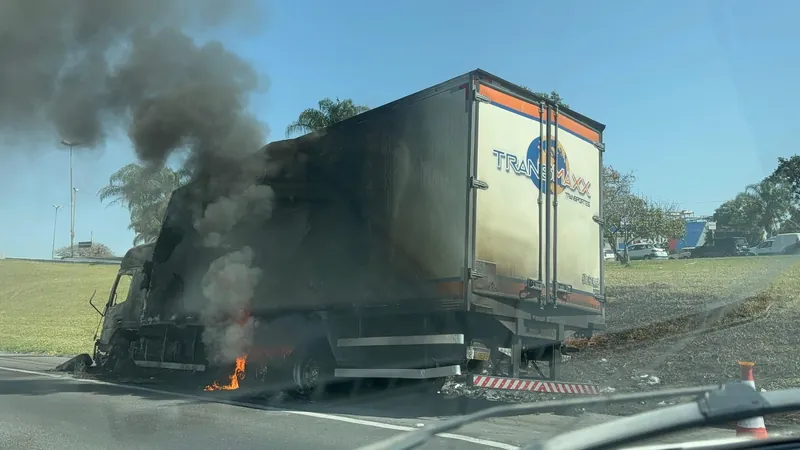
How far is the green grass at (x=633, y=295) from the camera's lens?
13.6 meters

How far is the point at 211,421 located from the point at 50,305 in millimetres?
31814

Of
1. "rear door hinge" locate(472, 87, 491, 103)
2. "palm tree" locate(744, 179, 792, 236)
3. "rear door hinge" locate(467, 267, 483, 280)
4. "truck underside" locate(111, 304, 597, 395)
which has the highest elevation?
"palm tree" locate(744, 179, 792, 236)

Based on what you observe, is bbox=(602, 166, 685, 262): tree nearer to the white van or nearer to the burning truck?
the white van

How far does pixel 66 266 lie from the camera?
51.0 meters

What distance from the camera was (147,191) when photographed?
16578 mm

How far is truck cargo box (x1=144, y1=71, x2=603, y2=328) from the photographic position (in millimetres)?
7559

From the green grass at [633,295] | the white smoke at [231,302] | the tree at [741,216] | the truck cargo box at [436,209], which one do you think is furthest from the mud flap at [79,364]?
the tree at [741,216]

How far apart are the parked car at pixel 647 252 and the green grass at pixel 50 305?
26.2 meters

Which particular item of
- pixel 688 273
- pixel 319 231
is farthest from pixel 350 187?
pixel 688 273

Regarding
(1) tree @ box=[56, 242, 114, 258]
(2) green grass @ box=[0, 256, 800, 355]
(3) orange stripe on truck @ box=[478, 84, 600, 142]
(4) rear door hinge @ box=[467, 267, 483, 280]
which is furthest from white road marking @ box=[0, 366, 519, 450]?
(1) tree @ box=[56, 242, 114, 258]

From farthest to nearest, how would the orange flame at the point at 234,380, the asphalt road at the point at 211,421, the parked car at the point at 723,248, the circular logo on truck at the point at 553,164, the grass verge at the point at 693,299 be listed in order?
the parked car at the point at 723,248 < the grass verge at the point at 693,299 < the orange flame at the point at 234,380 < the circular logo on truck at the point at 553,164 < the asphalt road at the point at 211,421

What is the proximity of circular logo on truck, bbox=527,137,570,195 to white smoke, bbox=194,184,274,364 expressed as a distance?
13.0ft

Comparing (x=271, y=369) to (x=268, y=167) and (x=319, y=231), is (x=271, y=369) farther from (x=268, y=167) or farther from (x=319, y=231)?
(x=268, y=167)

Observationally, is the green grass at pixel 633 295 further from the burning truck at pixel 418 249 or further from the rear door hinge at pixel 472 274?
the rear door hinge at pixel 472 274
